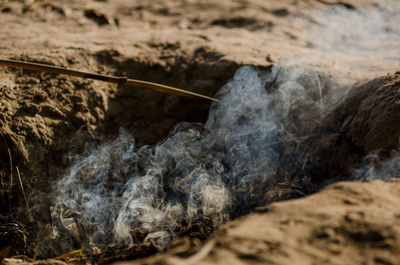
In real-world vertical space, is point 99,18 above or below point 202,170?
above

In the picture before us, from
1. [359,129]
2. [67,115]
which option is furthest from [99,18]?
[359,129]

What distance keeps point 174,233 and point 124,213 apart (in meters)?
0.40

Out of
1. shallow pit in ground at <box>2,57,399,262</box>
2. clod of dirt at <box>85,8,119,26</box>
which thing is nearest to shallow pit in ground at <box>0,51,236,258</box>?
shallow pit in ground at <box>2,57,399,262</box>

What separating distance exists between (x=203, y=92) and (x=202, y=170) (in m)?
0.74

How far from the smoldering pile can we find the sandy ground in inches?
4.8

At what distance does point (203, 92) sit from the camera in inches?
119

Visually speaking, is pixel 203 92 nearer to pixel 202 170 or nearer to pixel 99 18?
pixel 202 170

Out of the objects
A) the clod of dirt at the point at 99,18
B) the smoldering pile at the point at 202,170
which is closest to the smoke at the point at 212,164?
the smoldering pile at the point at 202,170

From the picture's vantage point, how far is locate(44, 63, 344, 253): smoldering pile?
7.66 ft

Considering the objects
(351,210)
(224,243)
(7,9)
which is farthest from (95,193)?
(7,9)

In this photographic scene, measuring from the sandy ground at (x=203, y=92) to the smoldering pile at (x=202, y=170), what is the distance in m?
0.12

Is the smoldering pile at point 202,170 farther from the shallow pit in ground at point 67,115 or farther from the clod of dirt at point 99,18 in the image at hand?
the clod of dirt at point 99,18

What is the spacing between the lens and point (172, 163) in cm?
273

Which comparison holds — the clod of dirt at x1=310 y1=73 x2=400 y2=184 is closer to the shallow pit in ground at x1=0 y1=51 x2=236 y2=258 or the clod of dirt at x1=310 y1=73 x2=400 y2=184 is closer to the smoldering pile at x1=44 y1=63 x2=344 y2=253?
the smoldering pile at x1=44 y1=63 x2=344 y2=253
